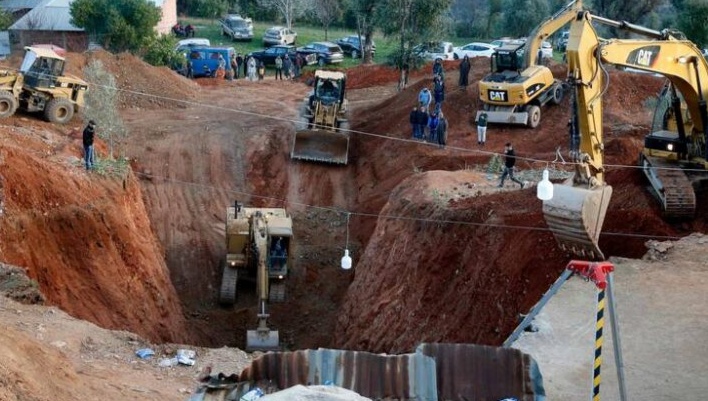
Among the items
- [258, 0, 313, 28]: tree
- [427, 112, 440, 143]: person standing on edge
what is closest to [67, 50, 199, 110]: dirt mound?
[427, 112, 440, 143]: person standing on edge

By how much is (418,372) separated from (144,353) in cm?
897

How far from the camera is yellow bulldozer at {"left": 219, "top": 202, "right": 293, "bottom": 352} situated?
2642cm

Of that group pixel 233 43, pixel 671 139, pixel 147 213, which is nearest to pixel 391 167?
pixel 147 213

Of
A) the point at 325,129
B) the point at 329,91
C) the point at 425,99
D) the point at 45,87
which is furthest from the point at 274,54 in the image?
the point at 45,87

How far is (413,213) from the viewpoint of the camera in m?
25.3

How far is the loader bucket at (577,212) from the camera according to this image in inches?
659

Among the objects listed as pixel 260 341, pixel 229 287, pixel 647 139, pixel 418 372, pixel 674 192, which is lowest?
pixel 260 341

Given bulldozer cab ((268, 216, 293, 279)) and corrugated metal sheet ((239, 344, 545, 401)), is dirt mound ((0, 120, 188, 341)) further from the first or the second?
corrugated metal sheet ((239, 344, 545, 401))

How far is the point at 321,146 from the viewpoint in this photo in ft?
119

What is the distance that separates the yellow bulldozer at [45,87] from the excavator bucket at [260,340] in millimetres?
14142

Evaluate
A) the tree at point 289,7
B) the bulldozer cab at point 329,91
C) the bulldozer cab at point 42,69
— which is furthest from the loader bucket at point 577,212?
the tree at point 289,7

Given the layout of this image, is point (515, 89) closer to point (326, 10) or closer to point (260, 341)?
point (260, 341)

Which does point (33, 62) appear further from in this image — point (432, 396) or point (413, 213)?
point (432, 396)

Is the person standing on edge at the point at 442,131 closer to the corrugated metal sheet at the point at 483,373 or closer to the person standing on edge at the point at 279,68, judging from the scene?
the person standing on edge at the point at 279,68
